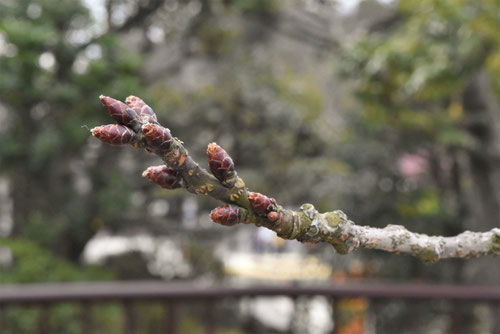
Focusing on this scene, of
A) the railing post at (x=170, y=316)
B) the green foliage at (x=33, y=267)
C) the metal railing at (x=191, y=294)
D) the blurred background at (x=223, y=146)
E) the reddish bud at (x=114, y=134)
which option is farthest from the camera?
the green foliage at (x=33, y=267)

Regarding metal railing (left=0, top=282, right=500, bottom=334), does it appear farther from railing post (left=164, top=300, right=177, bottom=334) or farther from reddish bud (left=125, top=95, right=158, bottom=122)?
reddish bud (left=125, top=95, right=158, bottom=122)

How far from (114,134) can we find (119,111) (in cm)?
2

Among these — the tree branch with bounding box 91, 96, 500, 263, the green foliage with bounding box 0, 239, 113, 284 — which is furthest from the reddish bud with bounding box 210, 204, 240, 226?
the green foliage with bounding box 0, 239, 113, 284

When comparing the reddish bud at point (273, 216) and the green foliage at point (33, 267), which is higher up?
the green foliage at point (33, 267)

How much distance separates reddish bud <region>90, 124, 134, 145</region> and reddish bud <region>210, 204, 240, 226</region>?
95 millimetres

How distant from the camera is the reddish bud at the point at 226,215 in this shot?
0.42 metres

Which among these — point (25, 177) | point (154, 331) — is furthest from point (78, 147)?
point (154, 331)

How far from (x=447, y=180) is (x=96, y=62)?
326cm

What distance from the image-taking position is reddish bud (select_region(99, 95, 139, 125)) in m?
0.36

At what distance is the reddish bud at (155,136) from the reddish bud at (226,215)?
0.08 m

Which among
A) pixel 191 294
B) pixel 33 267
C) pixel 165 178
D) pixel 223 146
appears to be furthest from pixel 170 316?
pixel 223 146

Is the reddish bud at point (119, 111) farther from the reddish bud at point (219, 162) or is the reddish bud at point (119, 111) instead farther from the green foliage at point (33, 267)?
the green foliage at point (33, 267)

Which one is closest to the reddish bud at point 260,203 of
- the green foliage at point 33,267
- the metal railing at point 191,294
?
the metal railing at point 191,294

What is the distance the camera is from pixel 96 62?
14.0 ft
